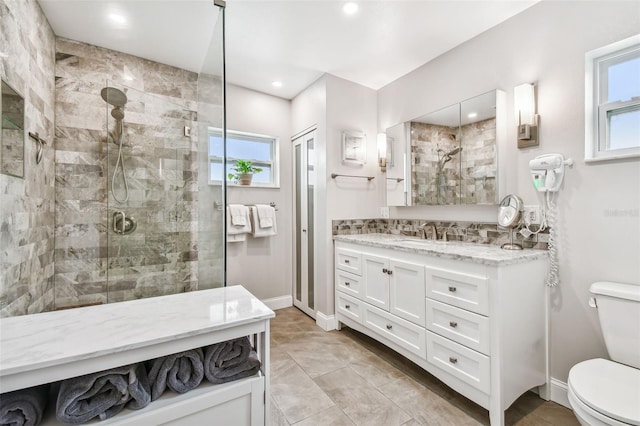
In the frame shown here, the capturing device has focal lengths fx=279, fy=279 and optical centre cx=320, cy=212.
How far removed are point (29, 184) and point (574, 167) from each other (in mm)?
3177

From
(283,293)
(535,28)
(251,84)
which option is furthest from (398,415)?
(251,84)

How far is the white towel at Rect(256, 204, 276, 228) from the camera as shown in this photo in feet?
9.95

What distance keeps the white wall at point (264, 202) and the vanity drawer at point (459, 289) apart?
6.36 ft

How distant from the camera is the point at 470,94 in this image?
86.7 inches

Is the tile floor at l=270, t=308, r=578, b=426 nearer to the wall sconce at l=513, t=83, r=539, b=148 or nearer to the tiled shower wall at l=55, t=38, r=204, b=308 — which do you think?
the tiled shower wall at l=55, t=38, r=204, b=308

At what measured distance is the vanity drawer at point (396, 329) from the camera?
1.85m

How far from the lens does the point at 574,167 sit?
1634 mm

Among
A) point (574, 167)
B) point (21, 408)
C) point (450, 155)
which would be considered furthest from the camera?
point (450, 155)

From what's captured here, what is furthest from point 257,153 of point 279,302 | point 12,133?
point 12,133

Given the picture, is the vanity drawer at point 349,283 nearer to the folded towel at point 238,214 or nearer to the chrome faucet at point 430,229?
the chrome faucet at point 430,229

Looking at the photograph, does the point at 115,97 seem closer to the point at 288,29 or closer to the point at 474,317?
the point at 288,29

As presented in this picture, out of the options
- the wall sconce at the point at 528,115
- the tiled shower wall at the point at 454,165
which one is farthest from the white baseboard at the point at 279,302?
the wall sconce at the point at 528,115

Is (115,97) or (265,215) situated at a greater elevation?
(115,97)

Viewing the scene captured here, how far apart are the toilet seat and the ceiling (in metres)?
2.12
